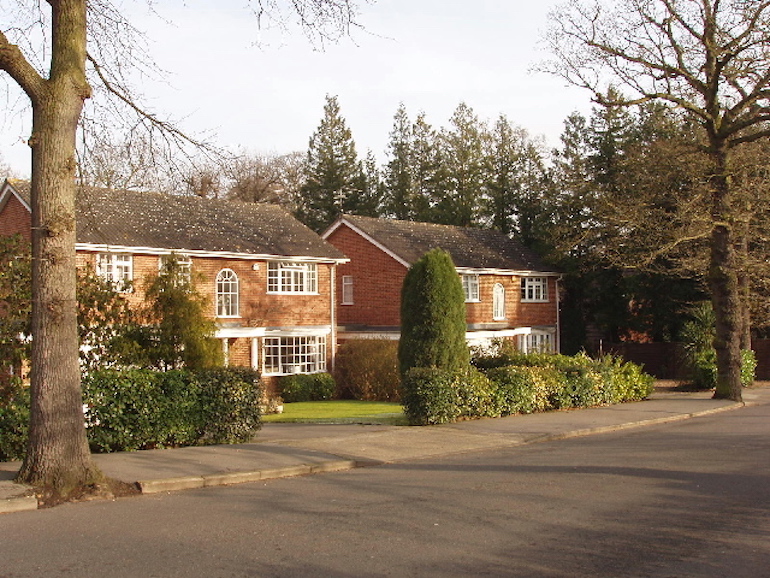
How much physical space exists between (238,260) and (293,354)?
422 cm

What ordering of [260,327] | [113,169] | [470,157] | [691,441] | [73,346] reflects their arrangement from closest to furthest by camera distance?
[73,346]
[113,169]
[691,441]
[260,327]
[470,157]

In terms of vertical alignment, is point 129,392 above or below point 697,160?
below

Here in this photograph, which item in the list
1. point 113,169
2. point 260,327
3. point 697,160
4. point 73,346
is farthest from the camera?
point 260,327

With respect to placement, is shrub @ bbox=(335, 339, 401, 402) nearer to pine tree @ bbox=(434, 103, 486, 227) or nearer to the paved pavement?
the paved pavement

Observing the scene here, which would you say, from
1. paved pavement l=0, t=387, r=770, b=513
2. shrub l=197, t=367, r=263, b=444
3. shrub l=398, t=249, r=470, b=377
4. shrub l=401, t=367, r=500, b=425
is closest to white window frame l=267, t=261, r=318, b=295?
shrub l=398, t=249, r=470, b=377

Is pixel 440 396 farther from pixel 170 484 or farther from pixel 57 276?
pixel 57 276

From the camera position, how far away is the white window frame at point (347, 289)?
37219 mm

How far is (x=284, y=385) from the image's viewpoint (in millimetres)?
29797

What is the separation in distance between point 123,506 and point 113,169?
223 inches

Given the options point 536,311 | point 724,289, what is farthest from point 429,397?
point 536,311

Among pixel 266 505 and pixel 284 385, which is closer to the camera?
pixel 266 505

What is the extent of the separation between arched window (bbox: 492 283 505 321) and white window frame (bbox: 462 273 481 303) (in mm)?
1233

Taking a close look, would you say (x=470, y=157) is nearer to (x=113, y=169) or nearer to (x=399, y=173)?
(x=399, y=173)

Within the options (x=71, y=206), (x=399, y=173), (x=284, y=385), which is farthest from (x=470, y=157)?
(x=71, y=206)
